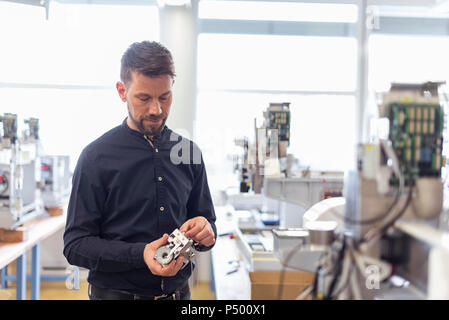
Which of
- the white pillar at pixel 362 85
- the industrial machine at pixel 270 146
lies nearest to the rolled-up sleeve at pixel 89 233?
the white pillar at pixel 362 85

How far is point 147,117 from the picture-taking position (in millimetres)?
931

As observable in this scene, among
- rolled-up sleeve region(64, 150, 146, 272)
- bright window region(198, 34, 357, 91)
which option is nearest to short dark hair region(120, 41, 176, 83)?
rolled-up sleeve region(64, 150, 146, 272)

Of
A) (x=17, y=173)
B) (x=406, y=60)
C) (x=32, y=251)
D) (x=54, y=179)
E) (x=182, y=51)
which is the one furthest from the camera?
(x=182, y=51)

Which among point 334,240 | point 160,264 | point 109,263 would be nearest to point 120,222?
point 109,263

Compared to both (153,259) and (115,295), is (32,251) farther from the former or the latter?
(153,259)

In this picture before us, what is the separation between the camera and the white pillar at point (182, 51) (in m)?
2.97

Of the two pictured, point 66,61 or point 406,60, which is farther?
point 66,61

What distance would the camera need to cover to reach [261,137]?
5.86 ft

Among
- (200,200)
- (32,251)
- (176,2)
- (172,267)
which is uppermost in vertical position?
(176,2)

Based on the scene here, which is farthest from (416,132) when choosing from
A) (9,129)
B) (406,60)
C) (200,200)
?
(9,129)

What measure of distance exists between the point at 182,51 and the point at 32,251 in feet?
5.57

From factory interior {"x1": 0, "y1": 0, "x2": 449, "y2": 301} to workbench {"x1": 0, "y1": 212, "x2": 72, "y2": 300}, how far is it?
0.01 m

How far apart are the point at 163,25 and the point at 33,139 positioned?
4.08 feet
